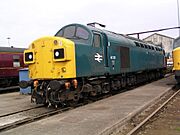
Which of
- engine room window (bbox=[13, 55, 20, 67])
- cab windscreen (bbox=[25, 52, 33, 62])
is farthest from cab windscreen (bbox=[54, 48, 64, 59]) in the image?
engine room window (bbox=[13, 55, 20, 67])

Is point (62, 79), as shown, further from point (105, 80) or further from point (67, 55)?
point (105, 80)

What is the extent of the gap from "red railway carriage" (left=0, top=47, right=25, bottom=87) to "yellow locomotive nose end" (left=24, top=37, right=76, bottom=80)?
8995 mm

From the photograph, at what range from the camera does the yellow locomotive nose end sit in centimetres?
1023

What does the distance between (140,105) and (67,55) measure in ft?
10.6

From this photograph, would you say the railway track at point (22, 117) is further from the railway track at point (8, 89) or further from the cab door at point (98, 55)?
the railway track at point (8, 89)

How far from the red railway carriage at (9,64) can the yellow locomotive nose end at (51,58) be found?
29.5 ft

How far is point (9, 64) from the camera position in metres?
20.3

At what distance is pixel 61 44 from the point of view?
10242mm

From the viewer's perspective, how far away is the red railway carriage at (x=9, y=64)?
19781mm

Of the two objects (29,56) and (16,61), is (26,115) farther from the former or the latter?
(16,61)

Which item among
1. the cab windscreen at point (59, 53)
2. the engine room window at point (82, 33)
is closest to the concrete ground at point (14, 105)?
the cab windscreen at point (59, 53)

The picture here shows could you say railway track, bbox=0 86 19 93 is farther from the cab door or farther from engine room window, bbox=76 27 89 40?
engine room window, bbox=76 27 89 40

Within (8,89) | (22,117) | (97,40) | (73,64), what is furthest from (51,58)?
(8,89)

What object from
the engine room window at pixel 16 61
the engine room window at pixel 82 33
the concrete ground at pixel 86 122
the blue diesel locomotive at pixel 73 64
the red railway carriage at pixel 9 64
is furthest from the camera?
the engine room window at pixel 16 61
